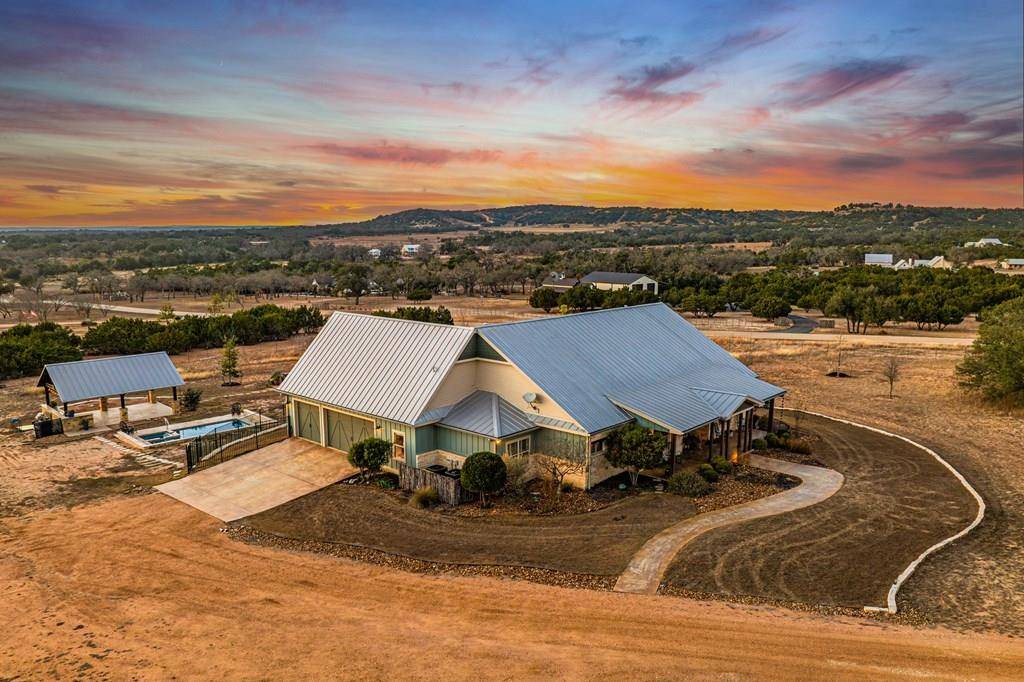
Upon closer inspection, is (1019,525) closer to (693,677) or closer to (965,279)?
(693,677)

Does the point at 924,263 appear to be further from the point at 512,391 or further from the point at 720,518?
the point at 512,391

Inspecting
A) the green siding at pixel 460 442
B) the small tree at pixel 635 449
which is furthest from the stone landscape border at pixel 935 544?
the green siding at pixel 460 442

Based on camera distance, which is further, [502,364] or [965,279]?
[965,279]

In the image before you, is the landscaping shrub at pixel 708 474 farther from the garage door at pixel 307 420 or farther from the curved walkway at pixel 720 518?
the garage door at pixel 307 420

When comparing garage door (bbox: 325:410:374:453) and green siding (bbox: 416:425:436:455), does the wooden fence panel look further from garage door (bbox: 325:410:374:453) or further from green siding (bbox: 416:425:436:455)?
garage door (bbox: 325:410:374:453)

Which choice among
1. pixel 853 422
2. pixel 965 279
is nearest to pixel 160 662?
pixel 853 422

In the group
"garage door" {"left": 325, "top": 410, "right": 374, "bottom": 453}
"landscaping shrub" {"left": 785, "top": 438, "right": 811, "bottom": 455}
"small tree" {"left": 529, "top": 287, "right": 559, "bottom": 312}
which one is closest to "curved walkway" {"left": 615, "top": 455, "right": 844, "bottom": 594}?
"landscaping shrub" {"left": 785, "top": 438, "right": 811, "bottom": 455}
